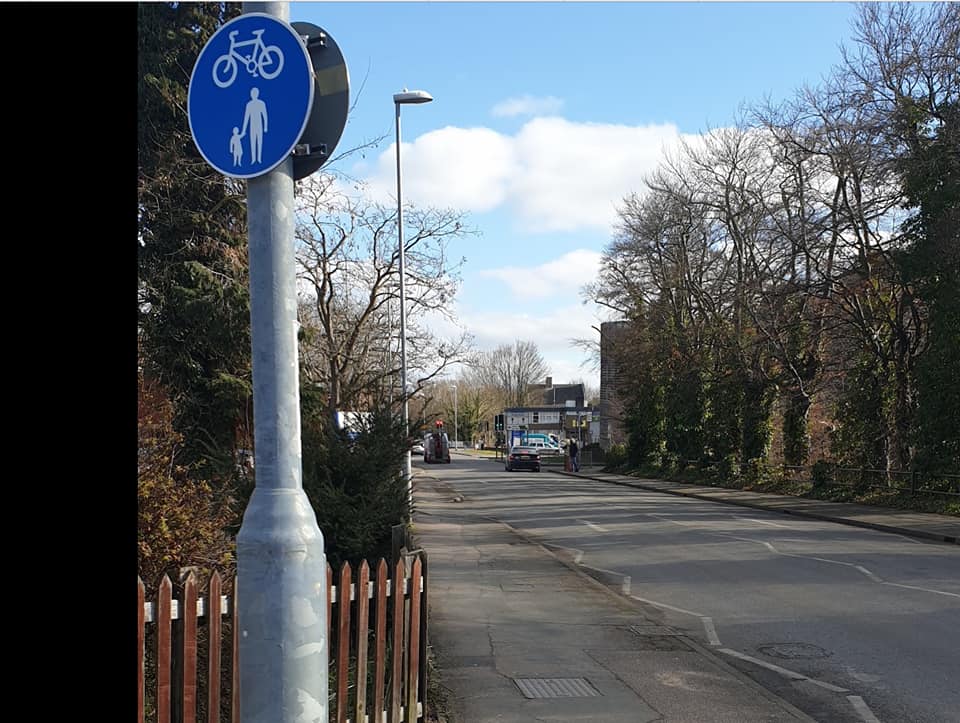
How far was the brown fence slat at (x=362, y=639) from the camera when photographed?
17.6ft

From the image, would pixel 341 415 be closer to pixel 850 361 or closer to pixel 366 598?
pixel 366 598

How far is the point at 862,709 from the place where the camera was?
7.39m

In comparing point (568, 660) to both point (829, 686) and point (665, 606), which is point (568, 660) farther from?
point (665, 606)

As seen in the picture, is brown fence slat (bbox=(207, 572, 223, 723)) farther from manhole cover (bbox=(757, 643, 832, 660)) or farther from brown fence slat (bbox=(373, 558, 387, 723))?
manhole cover (bbox=(757, 643, 832, 660))

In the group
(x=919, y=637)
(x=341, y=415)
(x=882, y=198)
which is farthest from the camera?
(x=882, y=198)

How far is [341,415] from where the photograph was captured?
35.1 feet

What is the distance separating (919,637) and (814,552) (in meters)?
7.55

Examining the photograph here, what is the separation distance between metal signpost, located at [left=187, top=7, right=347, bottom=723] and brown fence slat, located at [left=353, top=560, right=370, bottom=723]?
209 centimetres

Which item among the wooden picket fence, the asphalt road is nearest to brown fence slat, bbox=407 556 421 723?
the wooden picket fence

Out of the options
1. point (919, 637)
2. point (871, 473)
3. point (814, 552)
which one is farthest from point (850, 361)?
point (919, 637)

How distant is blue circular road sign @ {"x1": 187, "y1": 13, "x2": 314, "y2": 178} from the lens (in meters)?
3.33

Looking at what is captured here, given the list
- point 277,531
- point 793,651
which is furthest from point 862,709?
point 277,531

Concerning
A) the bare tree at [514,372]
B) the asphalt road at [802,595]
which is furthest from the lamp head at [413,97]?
the bare tree at [514,372]
